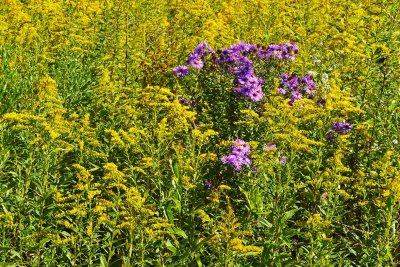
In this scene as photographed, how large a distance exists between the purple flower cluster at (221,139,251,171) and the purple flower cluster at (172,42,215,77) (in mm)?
1184

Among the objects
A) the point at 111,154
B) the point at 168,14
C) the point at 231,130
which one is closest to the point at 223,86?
the point at 231,130

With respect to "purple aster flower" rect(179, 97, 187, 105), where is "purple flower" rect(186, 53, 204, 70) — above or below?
above

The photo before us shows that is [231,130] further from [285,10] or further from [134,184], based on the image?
[285,10]

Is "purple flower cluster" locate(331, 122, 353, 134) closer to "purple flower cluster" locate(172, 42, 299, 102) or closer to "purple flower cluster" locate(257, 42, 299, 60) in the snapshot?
"purple flower cluster" locate(172, 42, 299, 102)

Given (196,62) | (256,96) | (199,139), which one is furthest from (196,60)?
(199,139)

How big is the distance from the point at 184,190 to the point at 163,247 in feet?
1.97

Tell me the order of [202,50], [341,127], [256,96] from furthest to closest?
[202,50]
[256,96]
[341,127]

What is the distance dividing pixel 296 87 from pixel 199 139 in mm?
1519

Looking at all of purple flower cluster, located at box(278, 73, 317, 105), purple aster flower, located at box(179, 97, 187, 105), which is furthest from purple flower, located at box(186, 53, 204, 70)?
purple flower cluster, located at box(278, 73, 317, 105)

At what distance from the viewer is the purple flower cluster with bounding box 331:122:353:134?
4742 mm

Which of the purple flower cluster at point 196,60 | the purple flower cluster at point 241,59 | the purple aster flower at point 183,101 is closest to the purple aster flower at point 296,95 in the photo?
the purple flower cluster at point 241,59

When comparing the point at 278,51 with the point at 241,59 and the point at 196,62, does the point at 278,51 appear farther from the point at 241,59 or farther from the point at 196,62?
the point at 196,62

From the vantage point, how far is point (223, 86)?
5.13 metres

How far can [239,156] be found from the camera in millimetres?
4234
